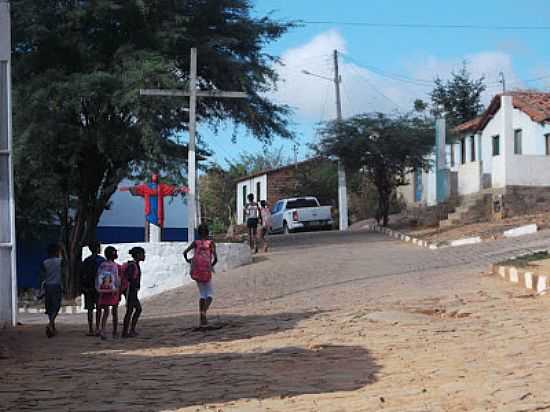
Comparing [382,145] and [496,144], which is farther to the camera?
[496,144]

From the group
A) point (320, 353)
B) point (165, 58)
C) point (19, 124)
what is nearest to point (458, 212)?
point (165, 58)

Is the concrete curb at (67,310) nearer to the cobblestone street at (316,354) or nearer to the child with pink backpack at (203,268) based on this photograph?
the cobblestone street at (316,354)

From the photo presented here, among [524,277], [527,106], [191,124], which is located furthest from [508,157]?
[524,277]

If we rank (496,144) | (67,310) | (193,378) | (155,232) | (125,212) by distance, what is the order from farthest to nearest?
(125,212) → (496,144) → (155,232) → (67,310) → (193,378)

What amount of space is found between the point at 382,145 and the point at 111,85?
1338 cm

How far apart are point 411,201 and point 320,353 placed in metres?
38.3

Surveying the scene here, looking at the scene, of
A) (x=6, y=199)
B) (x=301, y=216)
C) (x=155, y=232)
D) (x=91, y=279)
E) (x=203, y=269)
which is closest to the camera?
(x=203, y=269)

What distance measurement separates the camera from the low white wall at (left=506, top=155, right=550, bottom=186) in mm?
30750

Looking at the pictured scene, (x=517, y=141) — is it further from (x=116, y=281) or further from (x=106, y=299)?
(x=106, y=299)

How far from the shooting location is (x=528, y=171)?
1218 inches

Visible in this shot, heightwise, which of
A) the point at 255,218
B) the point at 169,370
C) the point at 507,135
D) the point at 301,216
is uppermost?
the point at 507,135

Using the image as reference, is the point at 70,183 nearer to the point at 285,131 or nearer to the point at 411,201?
the point at 285,131

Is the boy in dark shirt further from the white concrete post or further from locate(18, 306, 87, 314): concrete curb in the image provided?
the white concrete post

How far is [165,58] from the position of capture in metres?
24.4
